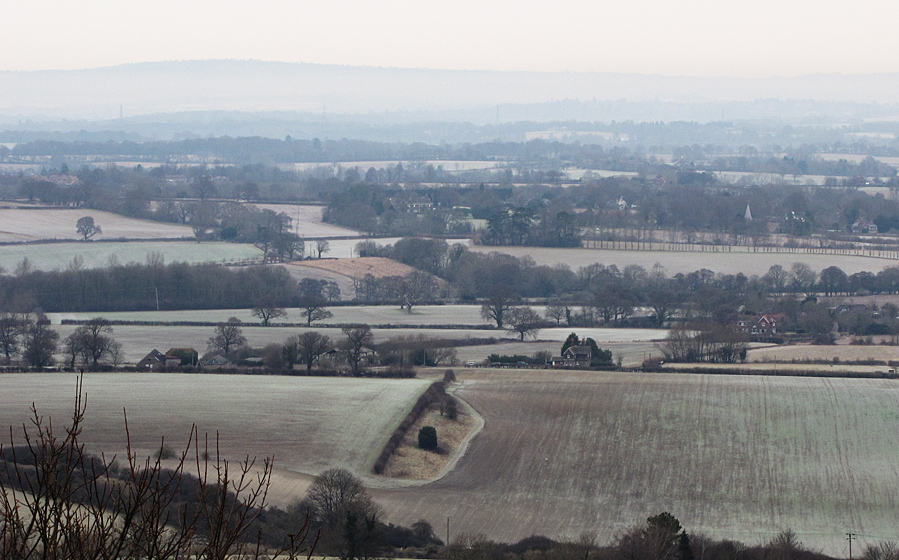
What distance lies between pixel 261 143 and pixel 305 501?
129733mm

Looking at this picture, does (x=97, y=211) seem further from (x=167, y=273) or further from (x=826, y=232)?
(x=826, y=232)

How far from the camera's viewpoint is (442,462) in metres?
20.9

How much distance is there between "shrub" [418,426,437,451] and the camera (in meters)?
21.4

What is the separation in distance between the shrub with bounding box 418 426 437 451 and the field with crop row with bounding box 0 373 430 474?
2.85 feet

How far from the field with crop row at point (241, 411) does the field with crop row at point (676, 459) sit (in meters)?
2.29

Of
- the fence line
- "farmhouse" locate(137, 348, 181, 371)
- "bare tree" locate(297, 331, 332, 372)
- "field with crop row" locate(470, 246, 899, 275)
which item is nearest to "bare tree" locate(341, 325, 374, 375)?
"bare tree" locate(297, 331, 332, 372)

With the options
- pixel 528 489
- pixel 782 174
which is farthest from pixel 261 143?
pixel 528 489

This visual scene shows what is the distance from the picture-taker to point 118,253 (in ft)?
173

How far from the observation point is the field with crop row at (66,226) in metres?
57.8

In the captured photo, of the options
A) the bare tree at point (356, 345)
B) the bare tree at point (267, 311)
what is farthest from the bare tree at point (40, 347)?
the bare tree at point (356, 345)

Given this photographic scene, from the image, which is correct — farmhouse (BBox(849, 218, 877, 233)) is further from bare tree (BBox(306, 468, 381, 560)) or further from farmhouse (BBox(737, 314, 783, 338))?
bare tree (BBox(306, 468, 381, 560))

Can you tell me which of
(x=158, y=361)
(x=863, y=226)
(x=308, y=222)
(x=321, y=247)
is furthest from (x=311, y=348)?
(x=863, y=226)

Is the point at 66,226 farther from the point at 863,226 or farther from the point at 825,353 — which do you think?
the point at 863,226

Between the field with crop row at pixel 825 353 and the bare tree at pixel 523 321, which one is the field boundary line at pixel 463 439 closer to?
the bare tree at pixel 523 321
